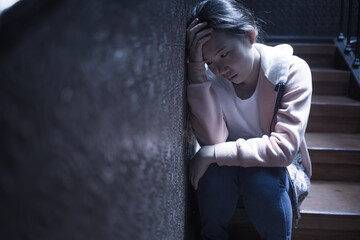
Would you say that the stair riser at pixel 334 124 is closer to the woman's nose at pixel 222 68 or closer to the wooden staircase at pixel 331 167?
the wooden staircase at pixel 331 167

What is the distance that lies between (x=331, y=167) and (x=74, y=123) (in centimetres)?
177

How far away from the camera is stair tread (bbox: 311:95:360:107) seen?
1.95m

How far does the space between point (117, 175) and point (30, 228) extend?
0.09 meters

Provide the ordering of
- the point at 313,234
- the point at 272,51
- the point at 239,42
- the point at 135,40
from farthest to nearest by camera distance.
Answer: the point at 313,234 → the point at 272,51 → the point at 239,42 → the point at 135,40

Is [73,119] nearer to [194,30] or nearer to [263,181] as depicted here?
[194,30]

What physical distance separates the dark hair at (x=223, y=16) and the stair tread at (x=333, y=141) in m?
0.99

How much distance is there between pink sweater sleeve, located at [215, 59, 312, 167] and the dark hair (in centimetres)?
24

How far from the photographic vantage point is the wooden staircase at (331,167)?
1.35 m

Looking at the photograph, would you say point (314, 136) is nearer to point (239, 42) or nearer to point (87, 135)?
point (239, 42)

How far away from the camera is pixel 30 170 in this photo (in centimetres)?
14

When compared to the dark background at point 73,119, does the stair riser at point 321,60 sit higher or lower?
lower

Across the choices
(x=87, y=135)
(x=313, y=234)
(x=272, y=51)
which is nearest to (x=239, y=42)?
(x=272, y=51)

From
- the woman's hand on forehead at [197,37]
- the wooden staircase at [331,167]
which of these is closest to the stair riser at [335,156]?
the wooden staircase at [331,167]

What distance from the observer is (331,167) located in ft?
5.52
